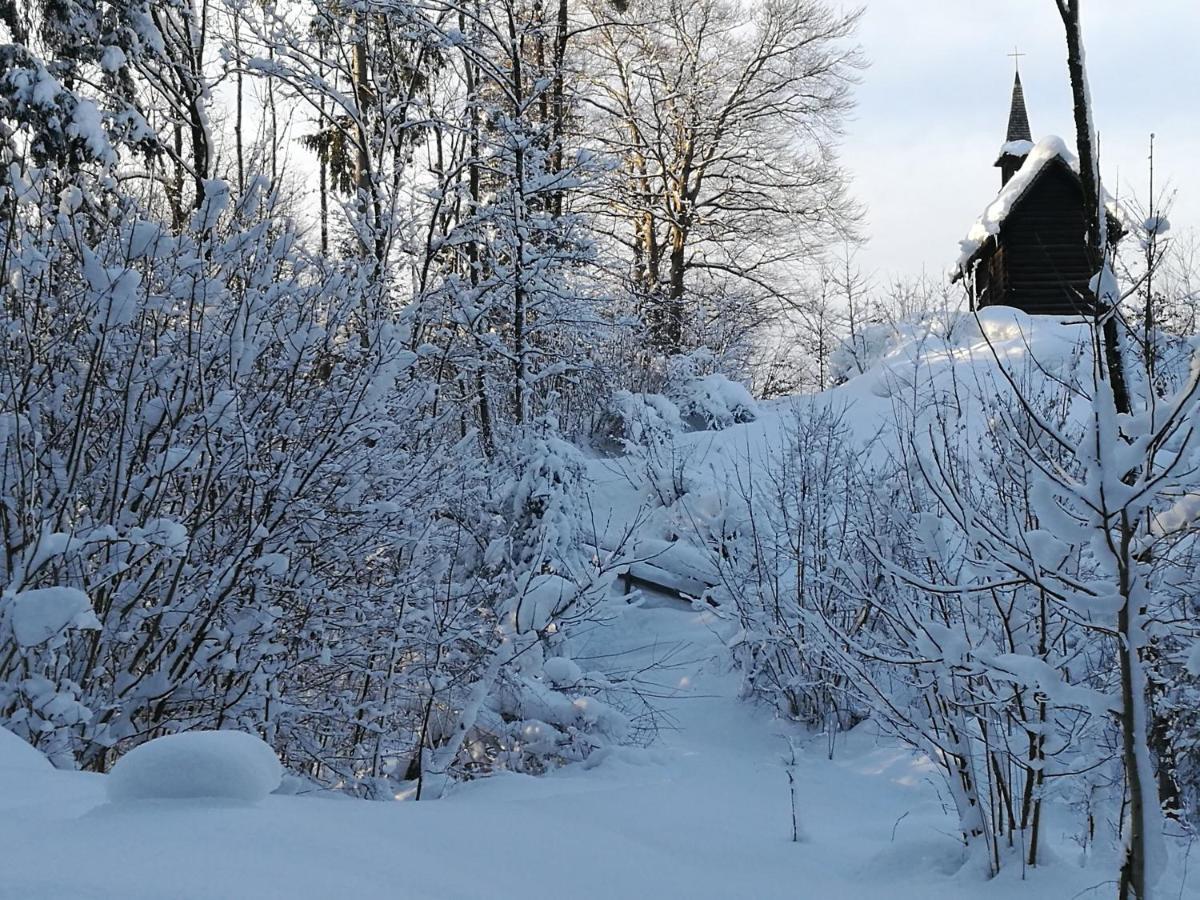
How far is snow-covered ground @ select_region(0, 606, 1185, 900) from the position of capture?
1616 mm

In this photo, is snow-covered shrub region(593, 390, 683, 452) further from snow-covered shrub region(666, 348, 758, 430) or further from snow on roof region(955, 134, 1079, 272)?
snow on roof region(955, 134, 1079, 272)

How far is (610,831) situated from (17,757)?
1.76 metres

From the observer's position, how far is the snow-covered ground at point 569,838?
63.6 inches

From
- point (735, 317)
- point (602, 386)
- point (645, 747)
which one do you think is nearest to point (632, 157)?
point (735, 317)

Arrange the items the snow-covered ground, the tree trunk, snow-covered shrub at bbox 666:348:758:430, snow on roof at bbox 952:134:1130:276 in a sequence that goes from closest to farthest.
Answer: the snow-covered ground
the tree trunk
snow-covered shrub at bbox 666:348:758:430
snow on roof at bbox 952:134:1130:276

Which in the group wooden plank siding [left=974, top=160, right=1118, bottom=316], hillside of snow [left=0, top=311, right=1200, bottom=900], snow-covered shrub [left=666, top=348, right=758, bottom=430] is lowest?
hillside of snow [left=0, top=311, right=1200, bottom=900]

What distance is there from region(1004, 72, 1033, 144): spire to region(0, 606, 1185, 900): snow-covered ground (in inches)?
687

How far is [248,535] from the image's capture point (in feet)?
13.1

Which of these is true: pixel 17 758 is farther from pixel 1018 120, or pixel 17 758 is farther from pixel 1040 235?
pixel 1018 120

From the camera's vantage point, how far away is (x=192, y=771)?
6.61 feet

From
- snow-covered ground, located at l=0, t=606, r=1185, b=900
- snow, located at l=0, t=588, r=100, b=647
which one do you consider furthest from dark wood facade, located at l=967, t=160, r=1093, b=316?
snow, located at l=0, t=588, r=100, b=647

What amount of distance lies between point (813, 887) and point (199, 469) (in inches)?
114

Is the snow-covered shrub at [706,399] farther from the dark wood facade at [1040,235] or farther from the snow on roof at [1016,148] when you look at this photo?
the snow on roof at [1016,148]

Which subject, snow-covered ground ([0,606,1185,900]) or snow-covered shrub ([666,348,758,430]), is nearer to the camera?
snow-covered ground ([0,606,1185,900])
